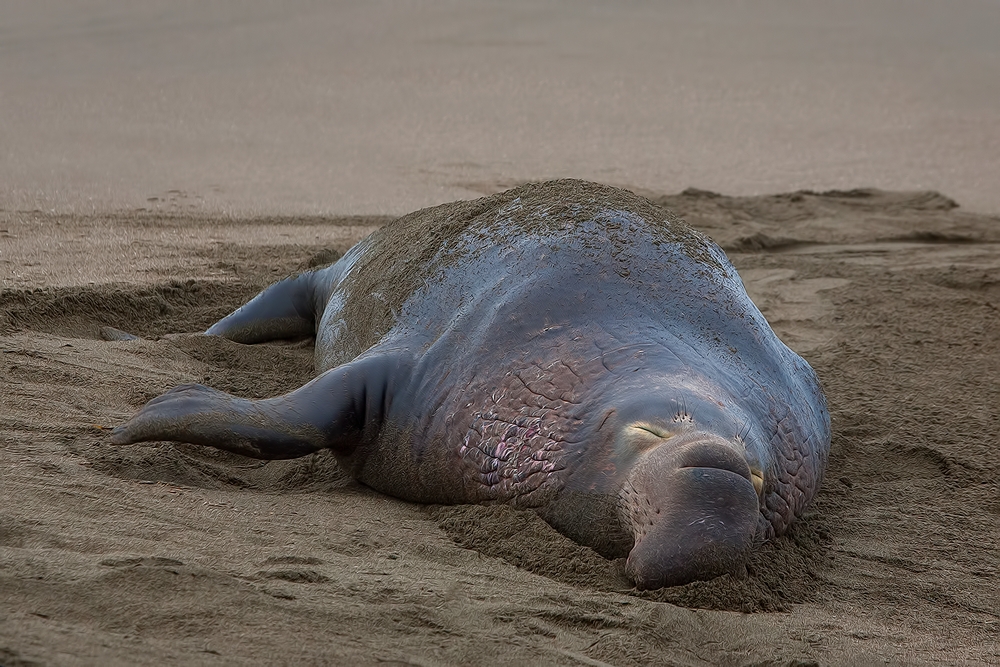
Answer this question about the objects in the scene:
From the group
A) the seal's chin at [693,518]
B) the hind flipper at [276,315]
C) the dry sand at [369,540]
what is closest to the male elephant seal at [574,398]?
the seal's chin at [693,518]

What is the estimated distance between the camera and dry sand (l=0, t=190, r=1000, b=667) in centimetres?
260

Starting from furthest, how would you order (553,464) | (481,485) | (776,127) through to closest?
1. (776,127)
2. (481,485)
3. (553,464)

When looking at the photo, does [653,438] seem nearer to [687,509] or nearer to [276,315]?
[687,509]

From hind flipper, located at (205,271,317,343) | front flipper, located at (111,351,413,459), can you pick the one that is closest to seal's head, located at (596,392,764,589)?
front flipper, located at (111,351,413,459)

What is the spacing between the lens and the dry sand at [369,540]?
2604 mm

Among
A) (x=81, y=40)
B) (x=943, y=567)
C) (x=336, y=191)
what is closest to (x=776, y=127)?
(x=336, y=191)

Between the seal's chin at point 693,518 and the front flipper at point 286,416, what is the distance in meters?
1.29

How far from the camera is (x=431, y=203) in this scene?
8.76 m

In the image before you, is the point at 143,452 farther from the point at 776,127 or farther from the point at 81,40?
the point at 81,40

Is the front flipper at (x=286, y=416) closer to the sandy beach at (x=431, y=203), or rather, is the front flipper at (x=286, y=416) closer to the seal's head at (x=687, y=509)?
the sandy beach at (x=431, y=203)

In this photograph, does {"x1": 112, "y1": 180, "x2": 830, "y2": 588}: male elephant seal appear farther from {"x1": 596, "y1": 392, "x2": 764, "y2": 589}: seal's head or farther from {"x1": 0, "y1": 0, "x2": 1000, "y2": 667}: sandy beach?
{"x1": 0, "y1": 0, "x2": 1000, "y2": 667}: sandy beach

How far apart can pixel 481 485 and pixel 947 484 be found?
1.81m

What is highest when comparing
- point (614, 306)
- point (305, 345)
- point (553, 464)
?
point (614, 306)

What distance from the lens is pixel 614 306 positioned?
4035 mm
